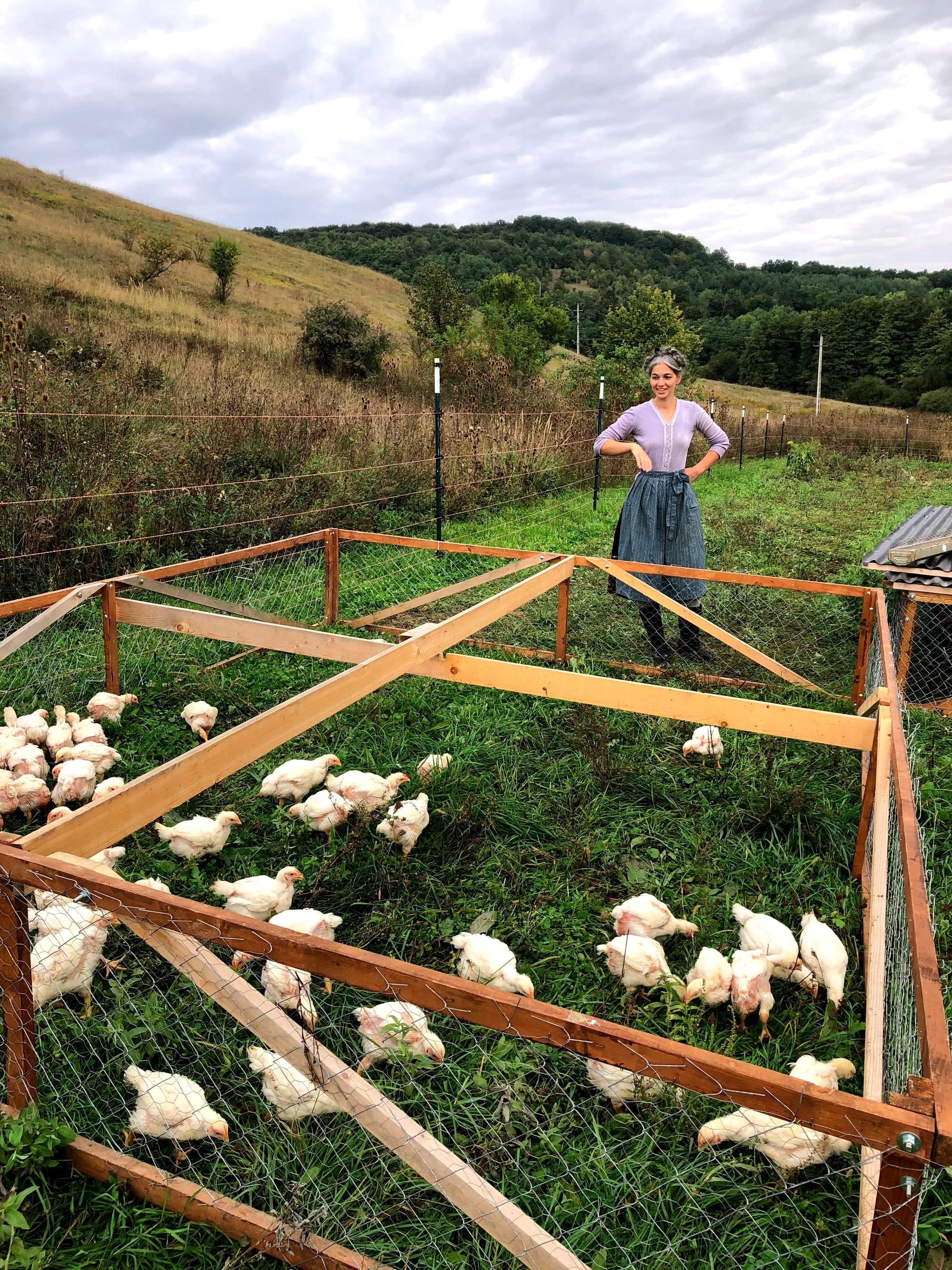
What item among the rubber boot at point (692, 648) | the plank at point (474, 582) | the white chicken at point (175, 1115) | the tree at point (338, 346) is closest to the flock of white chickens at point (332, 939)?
the white chicken at point (175, 1115)

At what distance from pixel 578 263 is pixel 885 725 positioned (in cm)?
7833

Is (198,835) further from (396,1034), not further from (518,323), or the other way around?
(518,323)

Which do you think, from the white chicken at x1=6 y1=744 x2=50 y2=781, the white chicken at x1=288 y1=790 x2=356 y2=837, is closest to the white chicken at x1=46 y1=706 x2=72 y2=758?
the white chicken at x1=6 y1=744 x2=50 y2=781

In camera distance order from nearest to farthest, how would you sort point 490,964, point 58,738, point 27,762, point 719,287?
point 490,964 < point 27,762 < point 58,738 < point 719,287

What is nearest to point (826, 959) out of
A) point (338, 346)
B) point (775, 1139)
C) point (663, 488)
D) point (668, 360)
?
point (775, 1139)

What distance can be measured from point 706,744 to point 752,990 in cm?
170

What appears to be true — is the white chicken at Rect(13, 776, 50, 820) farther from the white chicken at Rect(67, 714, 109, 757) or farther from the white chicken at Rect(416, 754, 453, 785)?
the white chicken at Rect(416, 754, 453, 785)

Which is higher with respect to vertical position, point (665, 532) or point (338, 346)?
point (338, 346)

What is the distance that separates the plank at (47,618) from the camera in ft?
10.8

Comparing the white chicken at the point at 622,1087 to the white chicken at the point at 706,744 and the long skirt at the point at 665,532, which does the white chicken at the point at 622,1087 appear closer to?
the white chicken at the point at 706,744

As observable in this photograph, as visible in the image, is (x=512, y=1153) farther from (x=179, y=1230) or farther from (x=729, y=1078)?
(x=729, y=1078)

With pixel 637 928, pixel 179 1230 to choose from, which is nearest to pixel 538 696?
pixel 637 928

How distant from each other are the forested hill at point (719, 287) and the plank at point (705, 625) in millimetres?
36828

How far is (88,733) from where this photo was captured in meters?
3.59
